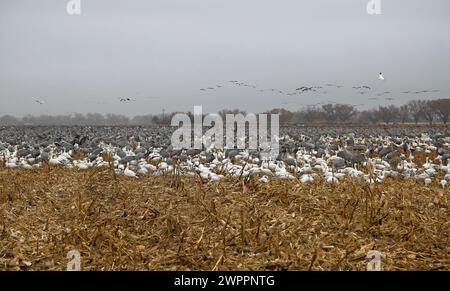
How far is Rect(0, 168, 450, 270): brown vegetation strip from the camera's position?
4.66m

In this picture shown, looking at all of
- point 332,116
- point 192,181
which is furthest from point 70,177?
point 332,116

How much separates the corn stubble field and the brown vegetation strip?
1cm

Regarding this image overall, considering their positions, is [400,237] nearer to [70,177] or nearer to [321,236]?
[321,236]

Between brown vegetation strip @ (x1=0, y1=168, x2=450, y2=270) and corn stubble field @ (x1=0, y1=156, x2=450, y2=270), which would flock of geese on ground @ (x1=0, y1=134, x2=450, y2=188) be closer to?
corn stubble field @ (x1=0, y1=156, x2=450, y2=270)

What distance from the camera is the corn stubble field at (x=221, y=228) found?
15.3 ft

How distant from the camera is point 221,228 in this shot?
564 cm

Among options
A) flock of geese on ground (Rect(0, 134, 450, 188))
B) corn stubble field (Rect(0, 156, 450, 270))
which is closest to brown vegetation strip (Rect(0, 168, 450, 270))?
corn stubble field (Rect(0, 156, 450, 270))

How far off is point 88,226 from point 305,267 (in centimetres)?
305

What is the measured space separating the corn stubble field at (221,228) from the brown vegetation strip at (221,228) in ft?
0.05

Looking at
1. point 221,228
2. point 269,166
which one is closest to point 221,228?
point 221,228

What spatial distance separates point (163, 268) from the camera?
4.52 m

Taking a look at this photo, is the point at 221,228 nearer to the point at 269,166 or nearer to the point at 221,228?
the point at 221,228

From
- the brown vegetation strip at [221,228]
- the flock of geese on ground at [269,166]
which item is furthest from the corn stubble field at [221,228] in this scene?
the flock of geese on ground at [269,166]
